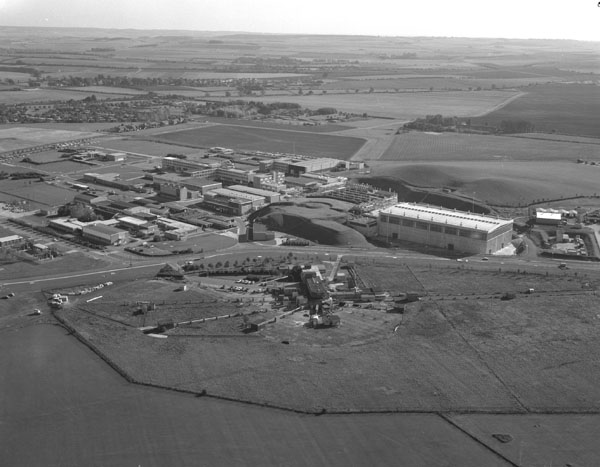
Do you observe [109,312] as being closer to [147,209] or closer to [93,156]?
[147,209]

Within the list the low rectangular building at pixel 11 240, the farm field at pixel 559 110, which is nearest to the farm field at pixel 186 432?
the low rectangular building at pixel 11 240

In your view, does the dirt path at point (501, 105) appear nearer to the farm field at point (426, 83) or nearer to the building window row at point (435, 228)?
the farm field at point (426, 83)

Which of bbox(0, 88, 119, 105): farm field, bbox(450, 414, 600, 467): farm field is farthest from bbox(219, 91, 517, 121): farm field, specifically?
bbox(450, 414, 600, 467): farm field

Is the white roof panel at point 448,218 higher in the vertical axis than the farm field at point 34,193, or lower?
higher

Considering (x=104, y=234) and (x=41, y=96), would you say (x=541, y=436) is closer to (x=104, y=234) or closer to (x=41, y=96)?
(x=104, y=234)

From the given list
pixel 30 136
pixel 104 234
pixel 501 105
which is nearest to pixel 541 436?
pixel 104 234
